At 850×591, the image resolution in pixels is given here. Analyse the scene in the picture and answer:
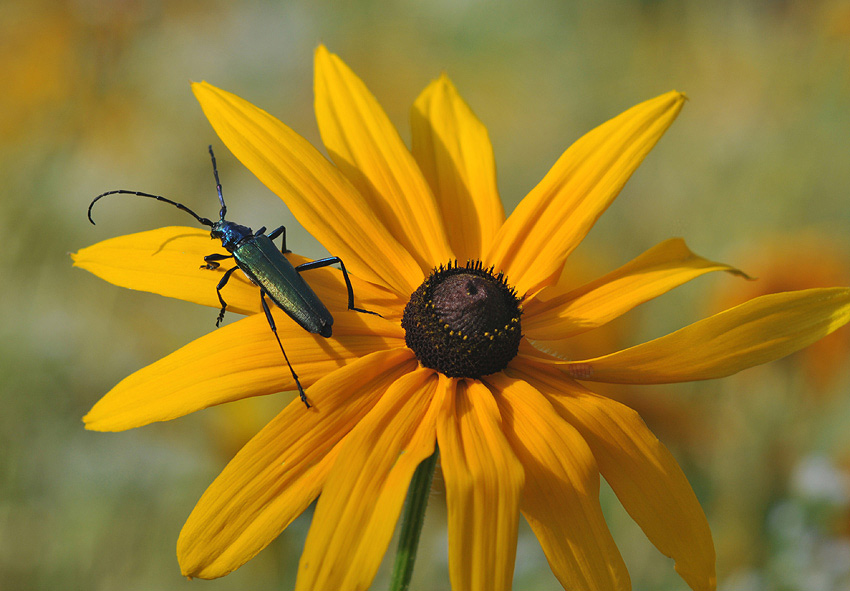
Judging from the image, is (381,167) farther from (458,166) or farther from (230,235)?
(230,235)

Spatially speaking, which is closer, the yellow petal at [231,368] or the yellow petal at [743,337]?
the yellow petal at [231,368]

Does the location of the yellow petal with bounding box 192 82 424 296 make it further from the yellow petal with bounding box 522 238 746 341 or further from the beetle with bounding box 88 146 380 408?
the yellow petal with bounding box 522 238 746 341

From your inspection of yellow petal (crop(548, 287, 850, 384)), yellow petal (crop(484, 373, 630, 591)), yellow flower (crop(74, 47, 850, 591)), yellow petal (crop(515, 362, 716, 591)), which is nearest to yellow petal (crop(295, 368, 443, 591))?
yellow flower (crop(74, 47, 850, 591))

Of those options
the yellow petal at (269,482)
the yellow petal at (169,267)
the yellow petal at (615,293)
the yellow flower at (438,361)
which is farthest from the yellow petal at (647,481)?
the yellow petal at (169,267)

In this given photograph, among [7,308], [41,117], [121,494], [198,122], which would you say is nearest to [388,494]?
[121,494]

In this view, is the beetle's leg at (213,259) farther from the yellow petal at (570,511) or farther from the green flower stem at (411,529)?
the yellow petal at (570,511)

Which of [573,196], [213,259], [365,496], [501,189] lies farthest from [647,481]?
[501,189]

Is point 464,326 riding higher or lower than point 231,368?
lower
